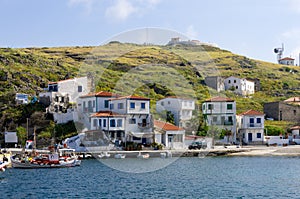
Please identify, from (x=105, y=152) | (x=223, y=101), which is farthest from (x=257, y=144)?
(x=105, y=152)

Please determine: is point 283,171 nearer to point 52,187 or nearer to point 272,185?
point 272,185

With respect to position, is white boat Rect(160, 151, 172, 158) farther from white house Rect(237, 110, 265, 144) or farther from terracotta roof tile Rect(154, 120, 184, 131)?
white house Rect(237, 110, 265, 144)

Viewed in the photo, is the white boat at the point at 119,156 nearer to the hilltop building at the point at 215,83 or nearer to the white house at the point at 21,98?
the white house at the point at 21,98

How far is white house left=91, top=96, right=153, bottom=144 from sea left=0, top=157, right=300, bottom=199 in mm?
9914

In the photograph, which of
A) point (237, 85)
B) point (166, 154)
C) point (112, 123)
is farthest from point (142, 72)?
point (166, 154)

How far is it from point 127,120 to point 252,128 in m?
21.1

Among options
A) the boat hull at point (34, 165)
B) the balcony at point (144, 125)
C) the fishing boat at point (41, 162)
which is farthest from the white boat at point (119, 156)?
the balcony at point (144, 125)

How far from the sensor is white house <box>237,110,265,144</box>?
7694cm

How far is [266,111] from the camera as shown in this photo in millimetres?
95500

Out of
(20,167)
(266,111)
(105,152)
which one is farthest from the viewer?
(266,111)

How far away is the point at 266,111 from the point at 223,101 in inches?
791

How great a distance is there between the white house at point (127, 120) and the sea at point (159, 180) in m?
9.91

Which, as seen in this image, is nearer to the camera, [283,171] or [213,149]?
[283,171]

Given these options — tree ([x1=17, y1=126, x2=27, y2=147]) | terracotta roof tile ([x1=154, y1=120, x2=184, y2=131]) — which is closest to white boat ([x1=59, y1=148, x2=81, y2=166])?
tree ([x1=17, y1=126, x2=27, y2=147])
